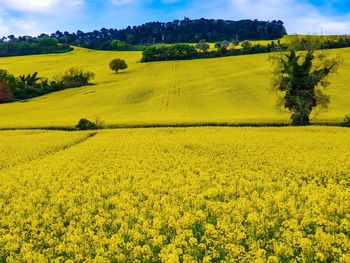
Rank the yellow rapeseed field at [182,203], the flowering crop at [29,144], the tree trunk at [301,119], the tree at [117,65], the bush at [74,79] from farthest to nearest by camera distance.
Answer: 1. the tree at [117,65]
2. the bush at [74,79]
3. the tree trunk at [301,119]
4. the flowering crop at [29,144]
5. the yellow rapeseed field at [182,203]

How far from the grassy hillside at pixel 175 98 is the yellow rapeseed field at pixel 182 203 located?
Result: 21.5m

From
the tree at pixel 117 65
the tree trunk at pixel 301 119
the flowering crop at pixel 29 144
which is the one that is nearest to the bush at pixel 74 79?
the tree at pixel 117 65

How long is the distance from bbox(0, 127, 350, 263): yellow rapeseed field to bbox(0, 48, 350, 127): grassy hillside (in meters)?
21.5

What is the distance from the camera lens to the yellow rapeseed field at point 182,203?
12641 millimetres

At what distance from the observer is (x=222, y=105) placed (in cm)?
6888

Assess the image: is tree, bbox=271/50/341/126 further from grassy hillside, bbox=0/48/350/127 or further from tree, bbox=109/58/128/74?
tree, bbox=109/58/128/74

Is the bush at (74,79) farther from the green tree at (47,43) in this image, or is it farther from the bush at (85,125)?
the green tree at (47,43)

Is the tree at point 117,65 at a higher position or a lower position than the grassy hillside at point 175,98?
higher

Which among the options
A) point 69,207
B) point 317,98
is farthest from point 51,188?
point 317,98

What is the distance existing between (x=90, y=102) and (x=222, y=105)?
78.3 feet

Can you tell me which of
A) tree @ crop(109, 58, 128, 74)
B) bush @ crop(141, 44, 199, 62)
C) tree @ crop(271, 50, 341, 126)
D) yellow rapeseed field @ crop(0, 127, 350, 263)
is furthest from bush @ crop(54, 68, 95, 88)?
yellow rapeseed field @ crop(0, 127, 350, 263)

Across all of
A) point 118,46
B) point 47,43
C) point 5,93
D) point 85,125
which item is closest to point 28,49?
point 47,43

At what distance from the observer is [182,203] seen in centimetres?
1753

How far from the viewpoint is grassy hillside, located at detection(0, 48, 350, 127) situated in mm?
58088
